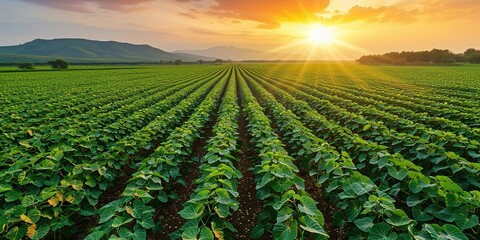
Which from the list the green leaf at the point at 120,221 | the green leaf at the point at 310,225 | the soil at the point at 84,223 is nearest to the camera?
the green leaf at the point at 310,225

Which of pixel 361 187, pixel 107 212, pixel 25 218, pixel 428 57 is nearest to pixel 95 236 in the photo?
pixel 107 212

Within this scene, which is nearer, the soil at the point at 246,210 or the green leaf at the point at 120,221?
the green leaf at the point at 120,221

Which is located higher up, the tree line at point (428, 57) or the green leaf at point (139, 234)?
the tree line at point (428, 57)

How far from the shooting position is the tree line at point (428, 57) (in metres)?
103

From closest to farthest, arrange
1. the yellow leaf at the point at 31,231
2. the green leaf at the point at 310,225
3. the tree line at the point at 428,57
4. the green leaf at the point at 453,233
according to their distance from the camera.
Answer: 1. the green leaf at the point at 453,233
2. the green leaf at the point at 310,225
3. the yellow leaf at the point at 31,231
4. the tree line at the point at 428,57

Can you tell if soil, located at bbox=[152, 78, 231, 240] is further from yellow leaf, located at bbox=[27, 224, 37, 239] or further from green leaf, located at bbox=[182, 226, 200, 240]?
yellow leaf, located at bbox=[27, 224, 37, 239]

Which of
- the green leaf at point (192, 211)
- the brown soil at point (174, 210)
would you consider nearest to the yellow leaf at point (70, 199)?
the brown soil at point (174, 210)

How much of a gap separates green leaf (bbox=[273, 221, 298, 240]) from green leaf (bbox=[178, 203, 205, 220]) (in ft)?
3.39

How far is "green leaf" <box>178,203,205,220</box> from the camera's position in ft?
11.0

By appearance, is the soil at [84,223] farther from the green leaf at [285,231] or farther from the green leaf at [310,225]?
the green leaf at [310,225]

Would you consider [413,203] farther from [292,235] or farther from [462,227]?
[292,235]

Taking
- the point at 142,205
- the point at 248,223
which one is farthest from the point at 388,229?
the point at 142,205

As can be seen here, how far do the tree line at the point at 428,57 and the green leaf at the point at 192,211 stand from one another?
132 metres

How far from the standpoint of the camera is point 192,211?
11.4 ft
